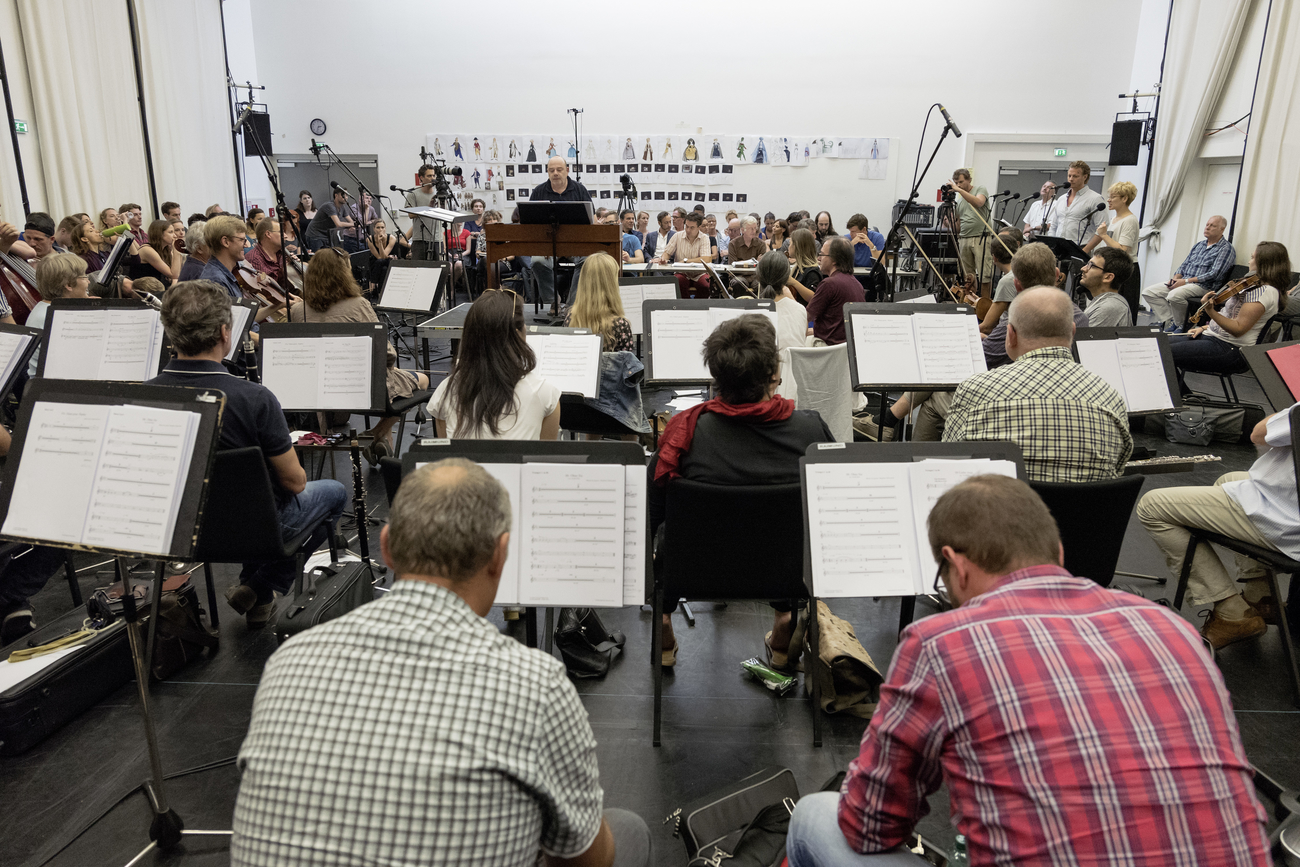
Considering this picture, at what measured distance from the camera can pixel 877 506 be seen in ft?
6.79

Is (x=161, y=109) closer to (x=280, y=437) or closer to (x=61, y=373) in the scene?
(x=61, y=373)

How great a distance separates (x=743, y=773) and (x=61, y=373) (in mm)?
3360

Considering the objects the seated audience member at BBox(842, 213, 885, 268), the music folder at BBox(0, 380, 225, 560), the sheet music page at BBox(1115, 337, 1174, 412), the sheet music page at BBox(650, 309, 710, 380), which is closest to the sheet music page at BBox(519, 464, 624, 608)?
the music folder at BBox(0, 380, 225, 560)

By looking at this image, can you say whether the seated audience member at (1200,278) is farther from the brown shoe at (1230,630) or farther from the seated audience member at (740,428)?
the seated audience member at (740,428)

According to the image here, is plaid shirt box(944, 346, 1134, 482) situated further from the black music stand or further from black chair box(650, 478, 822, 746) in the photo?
the black music stand

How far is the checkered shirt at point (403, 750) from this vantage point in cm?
101

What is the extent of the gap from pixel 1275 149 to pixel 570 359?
797 cm

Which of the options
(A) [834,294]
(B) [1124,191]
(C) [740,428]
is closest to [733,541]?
(C) [740,428]

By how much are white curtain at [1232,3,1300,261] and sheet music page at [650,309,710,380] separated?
6914 millimetres

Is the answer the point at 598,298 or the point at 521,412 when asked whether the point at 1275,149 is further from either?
the point at 521,412

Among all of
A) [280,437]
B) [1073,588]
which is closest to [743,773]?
[1073,588]

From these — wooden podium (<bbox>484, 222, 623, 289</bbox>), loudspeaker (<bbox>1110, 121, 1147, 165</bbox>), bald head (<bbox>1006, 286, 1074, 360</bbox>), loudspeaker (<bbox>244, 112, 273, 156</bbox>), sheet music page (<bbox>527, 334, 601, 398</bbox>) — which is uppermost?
loudspeaker (<bbox>244, 112, 273, 156</bbox>)

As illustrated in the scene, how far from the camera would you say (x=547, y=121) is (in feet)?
38.7

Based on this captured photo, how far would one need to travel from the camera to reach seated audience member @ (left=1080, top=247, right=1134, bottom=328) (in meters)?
4.84
